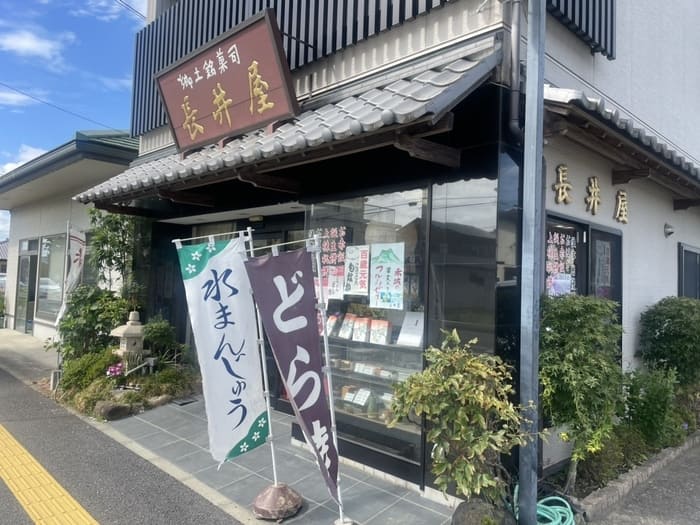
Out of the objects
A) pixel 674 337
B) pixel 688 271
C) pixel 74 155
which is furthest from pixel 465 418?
pixel 74 155

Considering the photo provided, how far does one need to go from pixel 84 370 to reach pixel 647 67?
10341 millimetres

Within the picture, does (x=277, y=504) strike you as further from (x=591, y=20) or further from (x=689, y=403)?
(x=591, y=20)

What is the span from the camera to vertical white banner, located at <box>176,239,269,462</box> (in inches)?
147

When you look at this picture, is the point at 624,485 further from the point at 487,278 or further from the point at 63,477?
the point at 63,477

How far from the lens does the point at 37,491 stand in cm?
424

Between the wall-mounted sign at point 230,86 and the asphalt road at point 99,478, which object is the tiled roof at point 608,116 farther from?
the asphalt road at point 99,478

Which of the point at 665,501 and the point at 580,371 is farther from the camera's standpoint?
the point at 665,501

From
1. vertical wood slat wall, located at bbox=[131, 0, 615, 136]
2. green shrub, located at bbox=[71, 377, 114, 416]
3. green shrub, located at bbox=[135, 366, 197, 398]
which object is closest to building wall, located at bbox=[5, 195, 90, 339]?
green shrub, located at bbox=[71, 377, 114, 416]

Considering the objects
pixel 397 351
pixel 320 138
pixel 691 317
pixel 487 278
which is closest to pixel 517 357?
pixel 487 278

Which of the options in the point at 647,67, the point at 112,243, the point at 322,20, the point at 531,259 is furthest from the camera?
the point at 112,243

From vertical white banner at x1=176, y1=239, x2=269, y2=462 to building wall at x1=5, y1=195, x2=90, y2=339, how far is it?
8.19 m

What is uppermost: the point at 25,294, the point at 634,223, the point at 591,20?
the point at 591,20

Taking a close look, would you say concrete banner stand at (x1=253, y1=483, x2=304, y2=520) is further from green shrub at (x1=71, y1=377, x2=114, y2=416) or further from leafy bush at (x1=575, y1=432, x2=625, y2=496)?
green shrub at (x1=71, y1=377, x2=114, y2=416)

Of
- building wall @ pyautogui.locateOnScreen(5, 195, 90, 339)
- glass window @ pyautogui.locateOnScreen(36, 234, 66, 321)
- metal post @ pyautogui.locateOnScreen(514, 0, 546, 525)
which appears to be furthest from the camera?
glass window @ pyautogui.locateOnScreen(36, 234, 66, 321)
